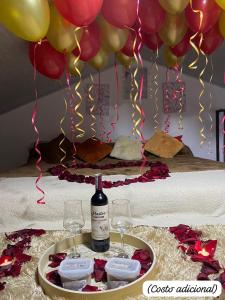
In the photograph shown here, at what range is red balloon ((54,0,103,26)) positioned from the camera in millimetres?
1337

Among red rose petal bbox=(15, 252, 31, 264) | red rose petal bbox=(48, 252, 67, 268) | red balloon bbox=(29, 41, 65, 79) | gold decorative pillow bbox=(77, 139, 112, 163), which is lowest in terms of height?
red rose petal bbox=(15, 252, 31, 264)

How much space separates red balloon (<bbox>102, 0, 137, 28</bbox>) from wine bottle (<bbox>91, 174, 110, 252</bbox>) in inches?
33.8

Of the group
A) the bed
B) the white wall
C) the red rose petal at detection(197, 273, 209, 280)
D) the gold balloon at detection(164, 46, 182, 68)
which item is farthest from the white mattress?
the white wall

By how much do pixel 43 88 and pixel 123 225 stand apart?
9.36 feet

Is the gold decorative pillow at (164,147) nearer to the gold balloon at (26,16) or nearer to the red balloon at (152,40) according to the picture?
the red balloon at (152,40)

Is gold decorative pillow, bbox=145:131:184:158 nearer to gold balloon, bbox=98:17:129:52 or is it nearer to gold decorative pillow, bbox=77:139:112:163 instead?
gold decorative pillow, bbox=77:139:112:163

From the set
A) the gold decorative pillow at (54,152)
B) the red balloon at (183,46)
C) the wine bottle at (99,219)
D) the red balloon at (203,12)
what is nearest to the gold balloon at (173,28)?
the red balloon at (203,12)

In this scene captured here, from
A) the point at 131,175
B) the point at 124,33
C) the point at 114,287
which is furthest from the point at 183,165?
the point at 114,287

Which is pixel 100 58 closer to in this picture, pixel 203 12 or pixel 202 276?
pixel 203 12

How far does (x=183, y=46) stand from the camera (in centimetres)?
227

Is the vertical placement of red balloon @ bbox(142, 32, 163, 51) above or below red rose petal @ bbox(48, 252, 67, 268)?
above

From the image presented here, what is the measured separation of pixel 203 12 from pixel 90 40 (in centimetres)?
66

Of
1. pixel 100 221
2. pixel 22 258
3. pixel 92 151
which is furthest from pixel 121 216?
pixel 92 151

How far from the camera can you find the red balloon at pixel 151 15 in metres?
1.72
